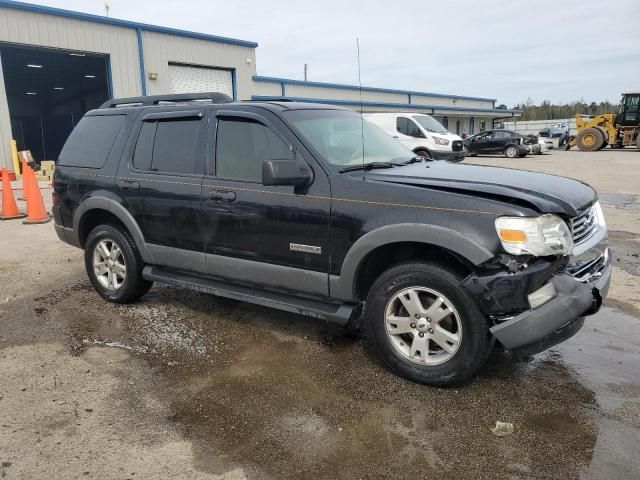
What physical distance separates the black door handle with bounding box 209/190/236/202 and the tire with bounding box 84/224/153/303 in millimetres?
1225

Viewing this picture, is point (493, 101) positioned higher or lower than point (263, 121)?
higher

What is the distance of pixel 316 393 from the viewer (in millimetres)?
3504

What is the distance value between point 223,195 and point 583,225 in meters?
2.68

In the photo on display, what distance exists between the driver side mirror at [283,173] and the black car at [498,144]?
25698 mm

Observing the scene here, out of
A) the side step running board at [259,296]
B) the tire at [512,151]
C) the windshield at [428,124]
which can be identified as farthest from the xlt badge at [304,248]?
the tire at [512,151]

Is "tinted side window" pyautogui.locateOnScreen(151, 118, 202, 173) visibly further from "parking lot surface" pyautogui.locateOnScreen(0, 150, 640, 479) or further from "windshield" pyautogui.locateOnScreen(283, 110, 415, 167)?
"parking lot surface" pyautogui.locateOnScreen(0, 150, 640, 479)

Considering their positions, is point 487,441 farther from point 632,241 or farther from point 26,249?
point 26,249

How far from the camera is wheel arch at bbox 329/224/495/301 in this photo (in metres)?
3.20

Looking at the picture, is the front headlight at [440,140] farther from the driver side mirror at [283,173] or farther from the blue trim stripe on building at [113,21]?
the driver side mirror at [283,173]

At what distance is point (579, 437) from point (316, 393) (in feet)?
5.20

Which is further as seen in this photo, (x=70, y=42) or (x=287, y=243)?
(x=70, y=42)

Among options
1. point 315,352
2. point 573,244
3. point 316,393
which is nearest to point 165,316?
point 315,352

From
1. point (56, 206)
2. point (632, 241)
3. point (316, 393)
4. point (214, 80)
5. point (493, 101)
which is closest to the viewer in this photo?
point (316, 393)

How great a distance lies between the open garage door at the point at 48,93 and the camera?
77.9ft
